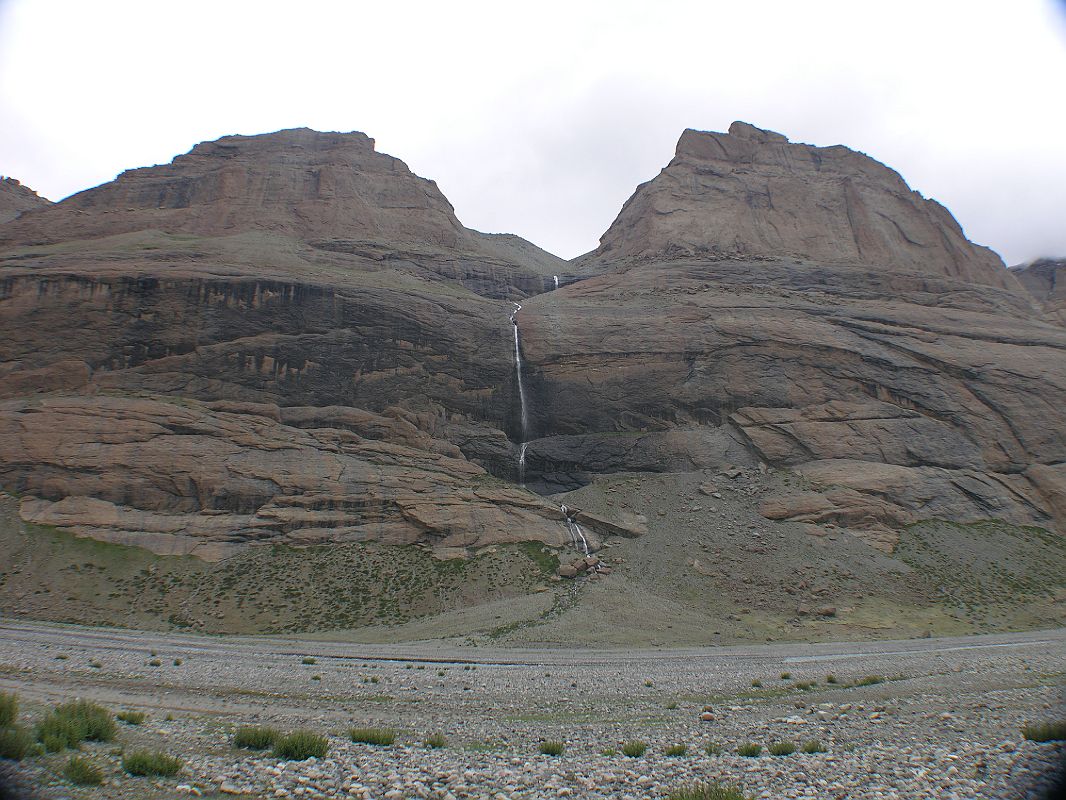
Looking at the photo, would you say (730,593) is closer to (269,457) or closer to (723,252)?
(269,457)

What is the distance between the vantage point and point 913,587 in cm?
4188

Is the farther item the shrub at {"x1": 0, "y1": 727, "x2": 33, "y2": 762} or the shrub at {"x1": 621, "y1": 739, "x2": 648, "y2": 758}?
the shrub at {"x1": 621, "y1": 739, "x2": 648, "y2": 758}

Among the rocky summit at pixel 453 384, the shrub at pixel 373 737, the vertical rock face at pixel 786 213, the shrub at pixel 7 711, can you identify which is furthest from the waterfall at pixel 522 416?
the shrub at pixel 7 711

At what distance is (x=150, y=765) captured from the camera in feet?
29.2

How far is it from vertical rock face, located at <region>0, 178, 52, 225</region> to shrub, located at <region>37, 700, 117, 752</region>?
135176 mm

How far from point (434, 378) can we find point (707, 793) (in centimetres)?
4935

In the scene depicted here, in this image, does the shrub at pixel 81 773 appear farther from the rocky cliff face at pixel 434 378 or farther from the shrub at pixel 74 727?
the rocky cliff face at pixel 434 378

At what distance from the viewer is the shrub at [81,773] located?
7840mm

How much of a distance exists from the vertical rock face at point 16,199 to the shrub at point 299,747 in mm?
137629

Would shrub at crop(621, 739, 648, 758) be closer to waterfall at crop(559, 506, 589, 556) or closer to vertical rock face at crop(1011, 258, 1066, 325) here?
waterfall at crop(559, 506, 589, 556)

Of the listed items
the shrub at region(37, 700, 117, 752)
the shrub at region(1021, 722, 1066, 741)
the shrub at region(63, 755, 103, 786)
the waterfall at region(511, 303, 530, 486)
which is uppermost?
the waterfall at region(511, 303, 530, 486)

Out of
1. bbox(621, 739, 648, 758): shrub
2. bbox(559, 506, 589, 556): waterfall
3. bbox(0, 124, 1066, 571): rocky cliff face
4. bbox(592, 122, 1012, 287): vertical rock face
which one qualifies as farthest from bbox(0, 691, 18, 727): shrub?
bbox(592, 122, 1012, 287): vertical rock face

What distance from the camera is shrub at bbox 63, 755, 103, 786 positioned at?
784 centimetres

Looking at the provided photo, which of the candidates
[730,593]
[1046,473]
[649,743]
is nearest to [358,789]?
[649,743]
